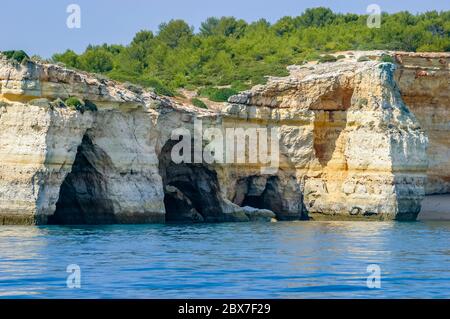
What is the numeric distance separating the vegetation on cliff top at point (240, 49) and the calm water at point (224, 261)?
708 inches

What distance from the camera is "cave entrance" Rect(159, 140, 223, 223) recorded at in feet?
141

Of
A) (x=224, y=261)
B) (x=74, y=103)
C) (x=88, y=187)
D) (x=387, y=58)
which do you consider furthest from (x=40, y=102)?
(x=387, y=58)

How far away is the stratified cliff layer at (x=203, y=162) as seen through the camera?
119ft

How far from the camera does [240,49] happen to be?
70.2 m

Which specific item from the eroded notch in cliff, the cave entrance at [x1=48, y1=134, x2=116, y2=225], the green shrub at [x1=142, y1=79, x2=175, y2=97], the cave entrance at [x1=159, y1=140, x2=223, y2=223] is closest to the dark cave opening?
the cave entrance at [x1=159, y1=140, x2=223, y2=223]

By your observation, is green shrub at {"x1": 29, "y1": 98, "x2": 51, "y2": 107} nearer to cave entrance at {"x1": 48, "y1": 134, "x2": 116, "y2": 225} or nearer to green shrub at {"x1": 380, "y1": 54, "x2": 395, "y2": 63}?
cave entrance at {"x1": 48, "y1": 134, "x2": 116, "y2": 225}

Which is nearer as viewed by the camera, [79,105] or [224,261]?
[224,261]

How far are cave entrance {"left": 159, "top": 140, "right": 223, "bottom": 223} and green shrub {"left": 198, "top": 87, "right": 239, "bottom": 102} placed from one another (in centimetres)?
913

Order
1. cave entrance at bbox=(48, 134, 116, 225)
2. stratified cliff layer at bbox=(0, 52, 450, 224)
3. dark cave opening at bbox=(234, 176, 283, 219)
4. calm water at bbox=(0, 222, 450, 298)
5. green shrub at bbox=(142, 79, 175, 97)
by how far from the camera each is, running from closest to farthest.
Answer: calm water at bbox=(0, 222, 450, 298)
stratified cliff layer at bbox=(0, 52, 450, 224)
cave entrance at bbox=(48, 134, 116, 225)
dark cave opening at bbox=(234, 176, 283, 219)
green shrub at bbox=(142, 79, 175, 97)

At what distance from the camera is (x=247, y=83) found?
187 feet

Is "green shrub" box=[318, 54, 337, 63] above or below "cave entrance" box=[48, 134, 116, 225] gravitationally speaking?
above

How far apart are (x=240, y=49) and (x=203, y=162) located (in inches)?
1136

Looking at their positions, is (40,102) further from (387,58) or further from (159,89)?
(387,58)
